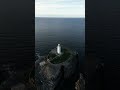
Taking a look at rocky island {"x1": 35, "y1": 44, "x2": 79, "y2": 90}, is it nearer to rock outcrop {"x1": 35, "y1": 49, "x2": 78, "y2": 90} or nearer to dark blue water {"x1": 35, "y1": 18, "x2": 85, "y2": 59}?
rock outcrop {"x1": 35, "y1": 49, "x2": 78, "y2": 90}

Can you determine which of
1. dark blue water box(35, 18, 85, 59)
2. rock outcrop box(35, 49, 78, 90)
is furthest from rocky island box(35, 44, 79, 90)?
dark blue water box(35, 18, 85, 59)

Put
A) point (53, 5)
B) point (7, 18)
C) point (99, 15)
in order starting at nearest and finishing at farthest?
point (7, 18)
point (99, 15)
point (53, 5)

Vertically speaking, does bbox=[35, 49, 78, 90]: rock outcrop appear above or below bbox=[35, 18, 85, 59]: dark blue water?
below

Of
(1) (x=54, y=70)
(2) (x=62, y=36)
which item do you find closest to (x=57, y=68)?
(1) (x=54, y=70)

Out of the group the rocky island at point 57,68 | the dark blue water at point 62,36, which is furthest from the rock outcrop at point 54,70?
the dark blue water at point 62,36

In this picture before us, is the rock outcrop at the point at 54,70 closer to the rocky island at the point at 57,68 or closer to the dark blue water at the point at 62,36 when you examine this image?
the rocky island at the point at 57,68

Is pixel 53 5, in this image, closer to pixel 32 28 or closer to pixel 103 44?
pixel 32 28

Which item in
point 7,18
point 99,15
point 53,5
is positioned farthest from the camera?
point 53,5

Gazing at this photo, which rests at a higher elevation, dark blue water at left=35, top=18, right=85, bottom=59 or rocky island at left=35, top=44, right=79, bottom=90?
dark blue water at left=35, top=18, right=85, bottom=59

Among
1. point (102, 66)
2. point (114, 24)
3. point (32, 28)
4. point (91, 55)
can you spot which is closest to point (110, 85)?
point (102, 66)
